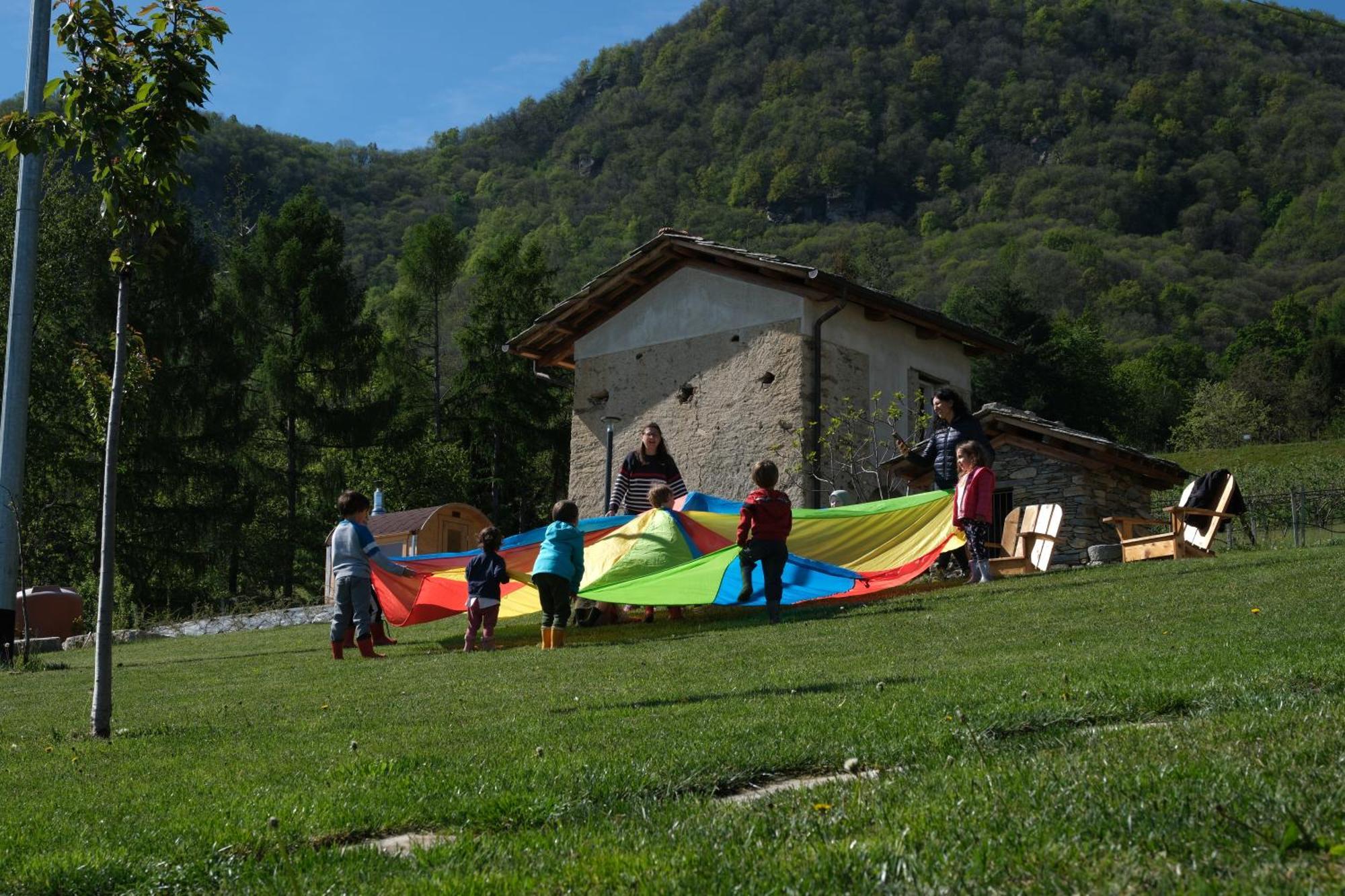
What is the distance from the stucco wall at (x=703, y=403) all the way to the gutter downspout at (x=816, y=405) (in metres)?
0.26

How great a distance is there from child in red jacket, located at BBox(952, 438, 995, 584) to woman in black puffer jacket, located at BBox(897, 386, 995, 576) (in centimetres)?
28

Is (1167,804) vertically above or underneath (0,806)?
above

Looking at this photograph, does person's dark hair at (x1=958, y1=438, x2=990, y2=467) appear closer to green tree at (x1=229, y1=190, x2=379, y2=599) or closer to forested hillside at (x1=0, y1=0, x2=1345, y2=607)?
forested hillside at (x1=0, y1=0, x2=1345, y2=607)

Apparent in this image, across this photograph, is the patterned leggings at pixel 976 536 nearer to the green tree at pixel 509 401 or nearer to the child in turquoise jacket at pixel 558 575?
the child in turquoise jacket at pixel 558 575

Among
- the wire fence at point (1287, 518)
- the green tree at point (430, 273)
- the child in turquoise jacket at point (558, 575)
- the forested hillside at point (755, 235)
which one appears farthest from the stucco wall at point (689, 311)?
the green tree at point (430, 273)

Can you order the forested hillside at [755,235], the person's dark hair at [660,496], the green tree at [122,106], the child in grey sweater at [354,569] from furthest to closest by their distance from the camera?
the forested hillside at [755,235] < the person's dark hair at [660,496] < the child in grey sweater at [354,569] < the green tree at [122,106]

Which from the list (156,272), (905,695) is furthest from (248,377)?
(905,695)

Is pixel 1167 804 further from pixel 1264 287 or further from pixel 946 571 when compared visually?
pixel 1264 287

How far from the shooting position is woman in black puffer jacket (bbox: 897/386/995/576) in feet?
48.9

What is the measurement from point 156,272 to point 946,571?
3256cm

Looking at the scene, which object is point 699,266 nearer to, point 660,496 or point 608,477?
point 608,477

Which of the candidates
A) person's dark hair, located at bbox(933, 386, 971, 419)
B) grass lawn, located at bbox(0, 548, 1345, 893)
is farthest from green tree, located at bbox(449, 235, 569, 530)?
grass lawn, located at bbox(0, 548, 1345, 893)

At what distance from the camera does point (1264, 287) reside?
86.2 metres

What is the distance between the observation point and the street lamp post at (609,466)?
25312 mm
